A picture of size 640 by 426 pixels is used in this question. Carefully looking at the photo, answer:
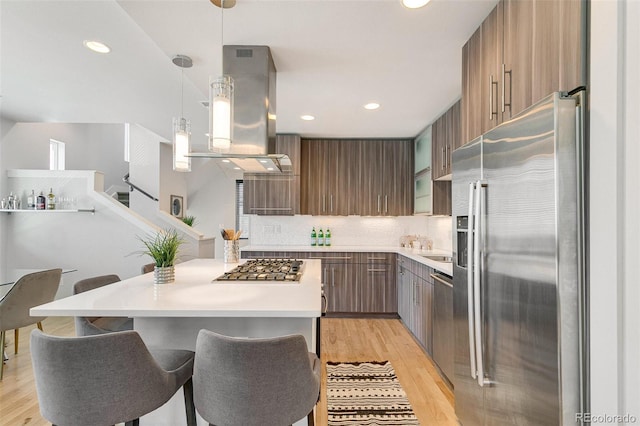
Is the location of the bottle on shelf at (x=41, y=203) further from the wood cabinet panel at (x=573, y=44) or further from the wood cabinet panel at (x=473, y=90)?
the wood cabinet panel at (x=573, y=44)

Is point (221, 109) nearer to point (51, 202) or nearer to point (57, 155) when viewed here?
point (51, 202)

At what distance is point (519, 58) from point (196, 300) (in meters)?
1.91

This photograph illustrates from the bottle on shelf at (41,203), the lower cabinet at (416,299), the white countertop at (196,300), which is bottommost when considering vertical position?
the lower cabinet at (416,299)

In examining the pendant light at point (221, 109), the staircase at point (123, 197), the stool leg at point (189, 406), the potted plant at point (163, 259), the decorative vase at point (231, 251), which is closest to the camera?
the stool leg at point (189, 406)

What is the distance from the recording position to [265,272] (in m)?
2.34

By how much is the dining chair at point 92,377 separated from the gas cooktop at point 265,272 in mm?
908

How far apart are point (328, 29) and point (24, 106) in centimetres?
458

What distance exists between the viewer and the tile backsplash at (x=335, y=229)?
5.05 meters

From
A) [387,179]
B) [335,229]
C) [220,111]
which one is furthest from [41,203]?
[387,179]

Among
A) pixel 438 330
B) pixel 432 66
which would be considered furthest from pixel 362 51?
pixel 438 330

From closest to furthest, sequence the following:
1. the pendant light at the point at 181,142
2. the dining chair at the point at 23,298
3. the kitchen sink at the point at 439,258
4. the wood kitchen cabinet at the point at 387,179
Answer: the pendant light at the point at 181,142, the dining chair at the point at 23,298, the kitchen sink at the point at 439,258, the wood kitchen cabinet at the point at 387,179

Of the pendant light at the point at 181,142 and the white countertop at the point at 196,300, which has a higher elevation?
the pendant light at the point at 181,142
